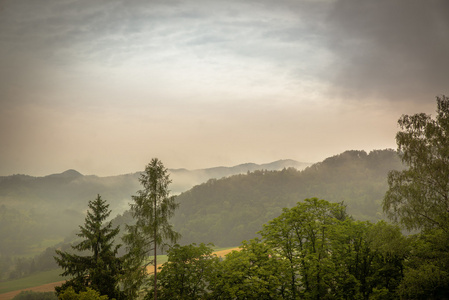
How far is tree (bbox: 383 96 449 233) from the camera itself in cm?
1900

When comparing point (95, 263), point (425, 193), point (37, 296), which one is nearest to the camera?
point (425, 193)

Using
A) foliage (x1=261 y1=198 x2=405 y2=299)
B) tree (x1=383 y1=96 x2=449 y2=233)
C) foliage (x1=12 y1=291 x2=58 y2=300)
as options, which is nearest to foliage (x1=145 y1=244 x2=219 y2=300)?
foliage (x1=261 y1=198 x2=405 y2=299)

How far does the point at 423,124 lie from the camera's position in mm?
20203

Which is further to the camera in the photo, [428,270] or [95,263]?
[95,263]

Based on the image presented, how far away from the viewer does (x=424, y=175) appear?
19641 millimetres

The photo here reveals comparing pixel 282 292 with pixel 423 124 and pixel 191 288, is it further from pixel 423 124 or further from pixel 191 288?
pixel 423 124

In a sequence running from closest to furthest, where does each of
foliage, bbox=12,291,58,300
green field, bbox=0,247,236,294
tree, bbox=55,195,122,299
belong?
tree, bbox=55,195,122,299 → foliage, bbox=12,291,58,300 → green field, bbox=0,247,236,294

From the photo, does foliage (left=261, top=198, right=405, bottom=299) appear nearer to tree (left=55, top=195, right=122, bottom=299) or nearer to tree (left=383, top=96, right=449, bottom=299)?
tree (left=383, top=96, right=449, bottom=299)

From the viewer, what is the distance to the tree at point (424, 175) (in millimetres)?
19000

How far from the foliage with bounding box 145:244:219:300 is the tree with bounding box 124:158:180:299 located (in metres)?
0.96

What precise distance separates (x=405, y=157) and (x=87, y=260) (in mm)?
27565

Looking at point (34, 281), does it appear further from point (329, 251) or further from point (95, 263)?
point (329, 251)

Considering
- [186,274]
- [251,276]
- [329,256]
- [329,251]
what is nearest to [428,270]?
[329,256]

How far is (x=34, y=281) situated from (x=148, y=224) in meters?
190
